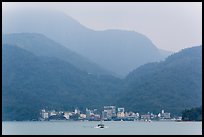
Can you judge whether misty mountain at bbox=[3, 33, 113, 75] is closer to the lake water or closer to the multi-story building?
the multi-story building

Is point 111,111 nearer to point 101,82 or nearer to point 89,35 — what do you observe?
point 101,82

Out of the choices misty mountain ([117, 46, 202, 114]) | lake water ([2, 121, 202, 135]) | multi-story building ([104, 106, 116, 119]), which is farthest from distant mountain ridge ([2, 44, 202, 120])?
lake water ([2, 121, 202, 135])

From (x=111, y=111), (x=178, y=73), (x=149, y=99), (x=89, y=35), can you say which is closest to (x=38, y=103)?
(x=111, y=111)

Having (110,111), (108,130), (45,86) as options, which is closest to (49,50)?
(45,86)

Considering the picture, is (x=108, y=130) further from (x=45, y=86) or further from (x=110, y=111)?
(x=45, y=86)

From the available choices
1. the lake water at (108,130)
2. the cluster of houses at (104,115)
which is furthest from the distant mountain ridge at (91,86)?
the lake water at (108,130)

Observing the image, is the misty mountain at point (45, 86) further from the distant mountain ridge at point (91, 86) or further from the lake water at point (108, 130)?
the lake water at point (108, 130)
